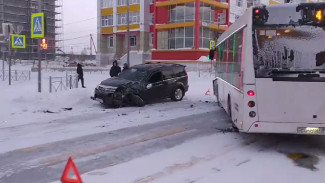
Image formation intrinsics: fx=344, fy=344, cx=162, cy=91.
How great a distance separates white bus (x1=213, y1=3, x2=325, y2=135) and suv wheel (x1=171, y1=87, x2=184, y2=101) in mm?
9097

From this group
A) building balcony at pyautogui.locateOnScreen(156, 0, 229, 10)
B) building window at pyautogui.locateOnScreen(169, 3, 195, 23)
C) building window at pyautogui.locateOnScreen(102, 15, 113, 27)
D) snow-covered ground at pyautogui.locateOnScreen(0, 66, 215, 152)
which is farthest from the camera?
building window at pyautogui.locateOnScreen(102, 15, 113, 27)

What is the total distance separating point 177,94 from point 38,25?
691 cm

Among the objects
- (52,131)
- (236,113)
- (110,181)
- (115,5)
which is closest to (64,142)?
(52,131)

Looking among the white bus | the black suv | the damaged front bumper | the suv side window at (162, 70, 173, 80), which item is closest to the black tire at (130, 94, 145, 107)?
the black suv

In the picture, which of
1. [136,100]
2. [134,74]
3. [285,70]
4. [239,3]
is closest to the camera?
[285,70]

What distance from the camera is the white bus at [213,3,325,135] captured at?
694 centimetres

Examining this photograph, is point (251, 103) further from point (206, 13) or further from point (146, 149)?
point (206, 13)

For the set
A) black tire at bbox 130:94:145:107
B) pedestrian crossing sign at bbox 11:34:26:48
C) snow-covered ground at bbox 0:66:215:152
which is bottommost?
snow-covered ground at bbox 0:66:215:152

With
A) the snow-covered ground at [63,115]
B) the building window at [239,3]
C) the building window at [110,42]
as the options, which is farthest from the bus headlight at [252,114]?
the building window at [110,42]

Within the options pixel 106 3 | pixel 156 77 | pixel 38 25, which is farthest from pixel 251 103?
pixel 106 3

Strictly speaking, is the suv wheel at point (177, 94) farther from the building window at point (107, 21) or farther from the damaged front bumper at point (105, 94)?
the building window at point (107, 21)

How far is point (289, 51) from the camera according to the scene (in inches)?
276

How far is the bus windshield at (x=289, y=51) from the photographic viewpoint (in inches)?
272

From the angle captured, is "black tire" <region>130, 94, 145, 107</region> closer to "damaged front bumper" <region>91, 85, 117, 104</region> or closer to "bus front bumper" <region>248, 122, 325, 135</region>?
"damaged front bumper" <region>91, 85, 117, 104</region>
